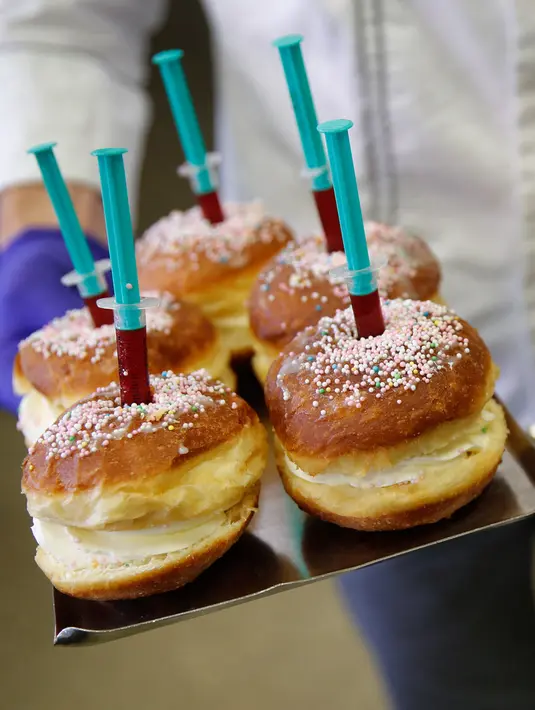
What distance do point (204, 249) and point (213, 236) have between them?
38 millimetres

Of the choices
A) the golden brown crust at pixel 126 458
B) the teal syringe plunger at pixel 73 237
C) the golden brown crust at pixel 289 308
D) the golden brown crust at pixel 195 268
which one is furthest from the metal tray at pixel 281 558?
the golden brown crust at pixel 195 268

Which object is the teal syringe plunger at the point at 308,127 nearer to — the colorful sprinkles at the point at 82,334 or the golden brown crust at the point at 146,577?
the colorful sprinkles at the point at 82,334

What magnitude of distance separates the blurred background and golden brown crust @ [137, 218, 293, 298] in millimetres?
915

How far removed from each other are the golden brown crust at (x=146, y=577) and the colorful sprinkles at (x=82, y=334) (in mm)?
305

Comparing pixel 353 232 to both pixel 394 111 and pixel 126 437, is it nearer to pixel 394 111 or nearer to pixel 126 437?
pixel 126 437

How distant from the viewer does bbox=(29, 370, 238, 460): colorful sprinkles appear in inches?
33.6

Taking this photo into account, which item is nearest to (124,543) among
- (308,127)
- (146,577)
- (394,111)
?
(146,577)

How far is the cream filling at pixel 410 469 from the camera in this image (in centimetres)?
89

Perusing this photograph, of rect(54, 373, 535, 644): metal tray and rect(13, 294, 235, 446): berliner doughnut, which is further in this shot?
rect(13, 294, 235, 446): berliner doughnut

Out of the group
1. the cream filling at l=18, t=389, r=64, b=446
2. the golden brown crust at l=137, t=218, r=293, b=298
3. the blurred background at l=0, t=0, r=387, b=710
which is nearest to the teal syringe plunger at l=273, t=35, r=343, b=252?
the golden brown crust at l=137, t=218, r=293, b=298

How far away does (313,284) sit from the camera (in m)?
1.15

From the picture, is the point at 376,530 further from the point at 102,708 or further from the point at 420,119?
the point at 102,708

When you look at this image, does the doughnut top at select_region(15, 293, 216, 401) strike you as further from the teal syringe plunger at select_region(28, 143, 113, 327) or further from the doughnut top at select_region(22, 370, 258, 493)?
the doughnut top at select_region(22, 370, 258, 493)

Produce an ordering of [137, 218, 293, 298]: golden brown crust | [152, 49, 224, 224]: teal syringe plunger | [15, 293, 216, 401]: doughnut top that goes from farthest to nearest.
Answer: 1. [137, 218, 293, 298]: golden brown crust
2. [152, 49, 224, 224]: teal syringe plunger
3. [15, 293, 216, 401]: doughnut top
